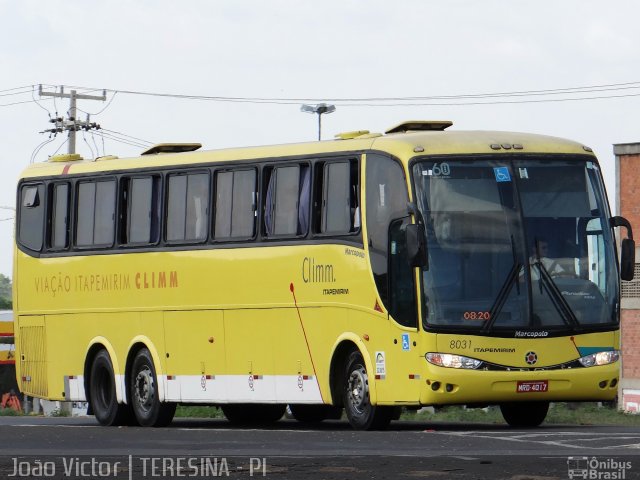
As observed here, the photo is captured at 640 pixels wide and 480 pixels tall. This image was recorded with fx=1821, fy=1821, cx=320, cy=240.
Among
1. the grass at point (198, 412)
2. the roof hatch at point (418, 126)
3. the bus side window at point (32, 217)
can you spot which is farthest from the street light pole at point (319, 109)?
the roof hatch at point (418, 126)

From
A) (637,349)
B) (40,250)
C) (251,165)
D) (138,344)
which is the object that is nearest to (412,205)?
(251,165)

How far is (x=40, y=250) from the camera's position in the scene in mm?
28016

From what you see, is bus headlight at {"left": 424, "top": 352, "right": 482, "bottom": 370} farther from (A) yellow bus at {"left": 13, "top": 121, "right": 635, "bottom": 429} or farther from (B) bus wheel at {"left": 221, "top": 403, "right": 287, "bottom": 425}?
(B) bus wheel at {"left": 221, "top": 403, "right": 287, "bottom": 425}

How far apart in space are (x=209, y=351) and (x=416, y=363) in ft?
15.3

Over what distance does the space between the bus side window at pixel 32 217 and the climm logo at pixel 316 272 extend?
258 inches

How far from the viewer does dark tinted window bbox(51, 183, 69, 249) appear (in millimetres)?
27453

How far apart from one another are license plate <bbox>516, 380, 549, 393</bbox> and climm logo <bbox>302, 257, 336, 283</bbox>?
9.15 feet

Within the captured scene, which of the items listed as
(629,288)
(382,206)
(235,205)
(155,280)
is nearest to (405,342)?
(382,206)

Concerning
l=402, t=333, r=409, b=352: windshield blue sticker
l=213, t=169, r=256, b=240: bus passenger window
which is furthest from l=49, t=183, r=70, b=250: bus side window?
l=402, t=333, r=409, b=352: windshield blue sticker

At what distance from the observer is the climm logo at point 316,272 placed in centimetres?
2238

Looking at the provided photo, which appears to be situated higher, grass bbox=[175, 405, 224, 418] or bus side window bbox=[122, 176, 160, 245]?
bus side window bbox=[122, 176, 160, 245]

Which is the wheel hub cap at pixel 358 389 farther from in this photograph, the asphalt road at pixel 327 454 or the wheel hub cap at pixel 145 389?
the wheel hub cap at pixel 145 389

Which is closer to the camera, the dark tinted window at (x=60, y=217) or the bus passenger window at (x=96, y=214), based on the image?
the bus passenger window at (x=96, y=214)

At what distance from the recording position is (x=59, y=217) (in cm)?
2762
